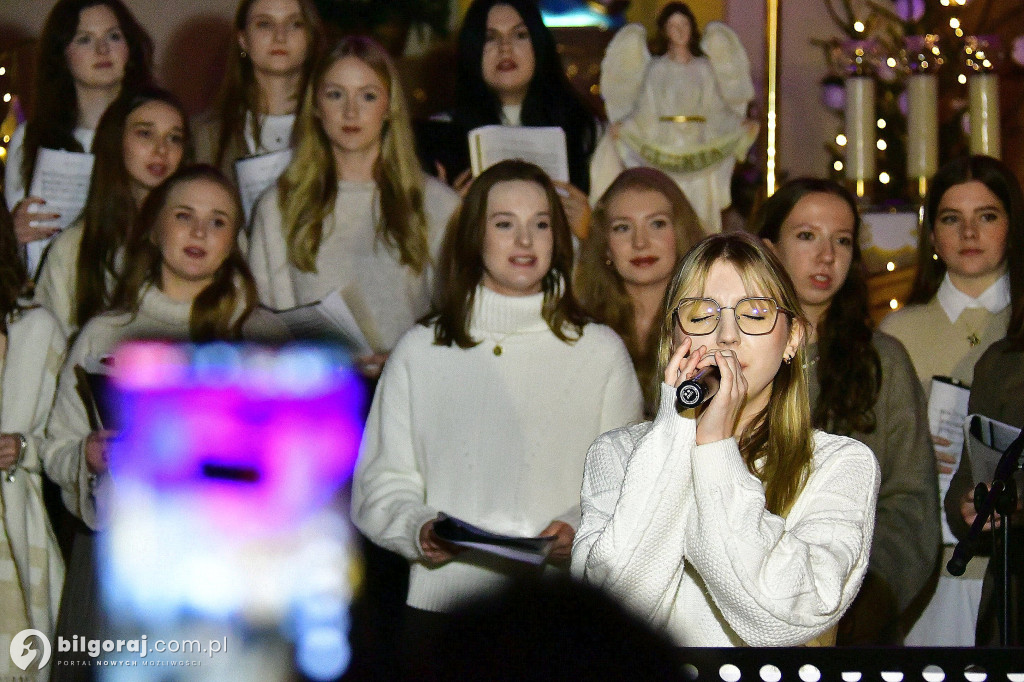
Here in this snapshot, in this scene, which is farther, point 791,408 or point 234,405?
point 234,405

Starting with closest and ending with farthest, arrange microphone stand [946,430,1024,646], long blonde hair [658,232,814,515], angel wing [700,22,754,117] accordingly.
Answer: long blonde hair [658,232,814,515], microphone stand [946,430,1024,646], angel wing [700,22,754,117]

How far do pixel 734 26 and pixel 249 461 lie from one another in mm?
3157

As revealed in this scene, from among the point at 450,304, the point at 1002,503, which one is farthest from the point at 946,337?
the point at 450,304

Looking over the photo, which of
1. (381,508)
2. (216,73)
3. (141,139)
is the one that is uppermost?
(216,73)

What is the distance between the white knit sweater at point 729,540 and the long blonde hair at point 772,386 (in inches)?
1.2

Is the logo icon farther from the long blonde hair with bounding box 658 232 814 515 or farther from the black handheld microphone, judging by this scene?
the black handheld microphone

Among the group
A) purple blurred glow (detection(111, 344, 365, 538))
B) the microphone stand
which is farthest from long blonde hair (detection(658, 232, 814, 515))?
purple blurred glow (detection(111, 344, 365, 538))

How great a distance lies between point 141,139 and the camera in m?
3.55

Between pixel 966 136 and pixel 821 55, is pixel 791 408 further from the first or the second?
pixel 821 55

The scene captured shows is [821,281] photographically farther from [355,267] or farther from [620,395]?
[355,267]

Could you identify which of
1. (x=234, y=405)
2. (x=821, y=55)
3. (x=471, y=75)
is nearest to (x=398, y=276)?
(x=234, y=405)

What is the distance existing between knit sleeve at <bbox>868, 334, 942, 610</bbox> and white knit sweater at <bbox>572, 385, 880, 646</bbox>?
38.4 inches

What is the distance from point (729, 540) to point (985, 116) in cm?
283

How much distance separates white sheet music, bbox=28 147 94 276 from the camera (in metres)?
3.67
